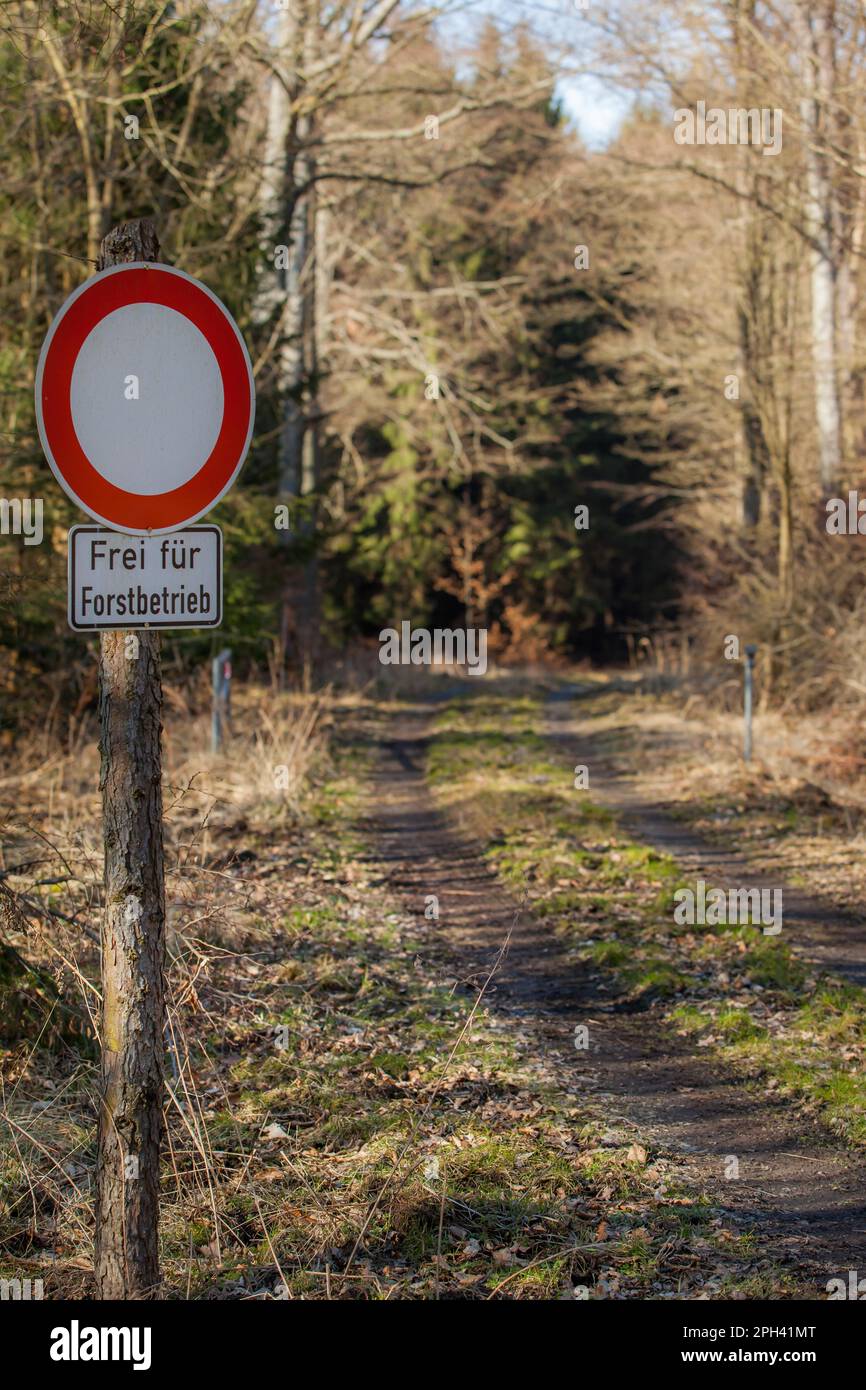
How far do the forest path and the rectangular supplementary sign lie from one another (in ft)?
8.33

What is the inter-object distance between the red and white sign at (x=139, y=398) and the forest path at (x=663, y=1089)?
273 centimetres

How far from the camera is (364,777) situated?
47.0 ft

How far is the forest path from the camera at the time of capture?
4426mm

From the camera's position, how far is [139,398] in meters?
3.31

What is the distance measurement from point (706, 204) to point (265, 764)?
41.5ft

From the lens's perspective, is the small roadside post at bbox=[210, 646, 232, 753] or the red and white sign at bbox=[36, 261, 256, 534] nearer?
the red and white sign at bbox=[36, 261, 256, 534]

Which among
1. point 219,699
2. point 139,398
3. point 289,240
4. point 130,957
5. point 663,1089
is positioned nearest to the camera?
point 139,398

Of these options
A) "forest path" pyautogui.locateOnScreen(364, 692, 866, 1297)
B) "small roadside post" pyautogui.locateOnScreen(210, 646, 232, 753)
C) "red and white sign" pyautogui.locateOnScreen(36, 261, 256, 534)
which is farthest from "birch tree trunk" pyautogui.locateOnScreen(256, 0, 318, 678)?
"red and white sign" pyautogui.locateOnScreen(36, 261, 256, 534)

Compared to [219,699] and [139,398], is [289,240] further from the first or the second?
[139,398]

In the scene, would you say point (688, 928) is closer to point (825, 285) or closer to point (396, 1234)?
point (396, 1234)

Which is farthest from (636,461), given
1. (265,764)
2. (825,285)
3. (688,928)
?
(688,928)

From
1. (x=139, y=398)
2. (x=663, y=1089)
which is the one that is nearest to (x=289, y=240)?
(x=663, y=1089)

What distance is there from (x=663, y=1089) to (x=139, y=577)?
137 inches

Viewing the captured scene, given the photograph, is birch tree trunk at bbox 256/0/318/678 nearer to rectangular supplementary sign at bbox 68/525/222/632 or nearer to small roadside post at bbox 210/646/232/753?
small roadside post at bbox 210/646/232/753
